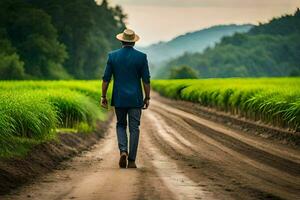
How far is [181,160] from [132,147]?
142 cm

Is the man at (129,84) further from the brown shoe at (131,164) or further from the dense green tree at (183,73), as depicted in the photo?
the dense green tree at (183,73)

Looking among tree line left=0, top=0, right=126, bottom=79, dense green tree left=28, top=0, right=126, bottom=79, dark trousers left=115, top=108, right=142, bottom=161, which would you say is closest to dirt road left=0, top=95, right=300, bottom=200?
dark trousers left=115, top=108, right=142, bottom=161

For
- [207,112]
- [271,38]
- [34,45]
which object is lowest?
[207,112]

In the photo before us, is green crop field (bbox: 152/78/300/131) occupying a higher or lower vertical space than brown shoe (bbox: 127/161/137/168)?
higher

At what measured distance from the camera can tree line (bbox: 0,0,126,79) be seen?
236 feet

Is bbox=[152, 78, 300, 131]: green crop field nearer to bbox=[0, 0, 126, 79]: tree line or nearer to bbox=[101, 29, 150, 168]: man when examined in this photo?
bbox=[101, 29, 150, 168]: man

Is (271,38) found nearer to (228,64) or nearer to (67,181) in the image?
(228,64)

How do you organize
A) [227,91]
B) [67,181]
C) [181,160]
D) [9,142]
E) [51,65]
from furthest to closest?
[51,65], [227,91], [181,160], [9,142], [67,181]

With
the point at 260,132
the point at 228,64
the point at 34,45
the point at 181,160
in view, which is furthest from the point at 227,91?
the point at 228,64

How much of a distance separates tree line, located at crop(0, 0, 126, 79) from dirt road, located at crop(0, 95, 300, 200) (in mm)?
53562

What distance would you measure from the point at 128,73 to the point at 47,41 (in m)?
69.4

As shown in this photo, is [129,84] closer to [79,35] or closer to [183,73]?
[79,35]

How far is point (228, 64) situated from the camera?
18800cm

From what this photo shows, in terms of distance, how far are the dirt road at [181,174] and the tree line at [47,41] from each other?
5356cm
